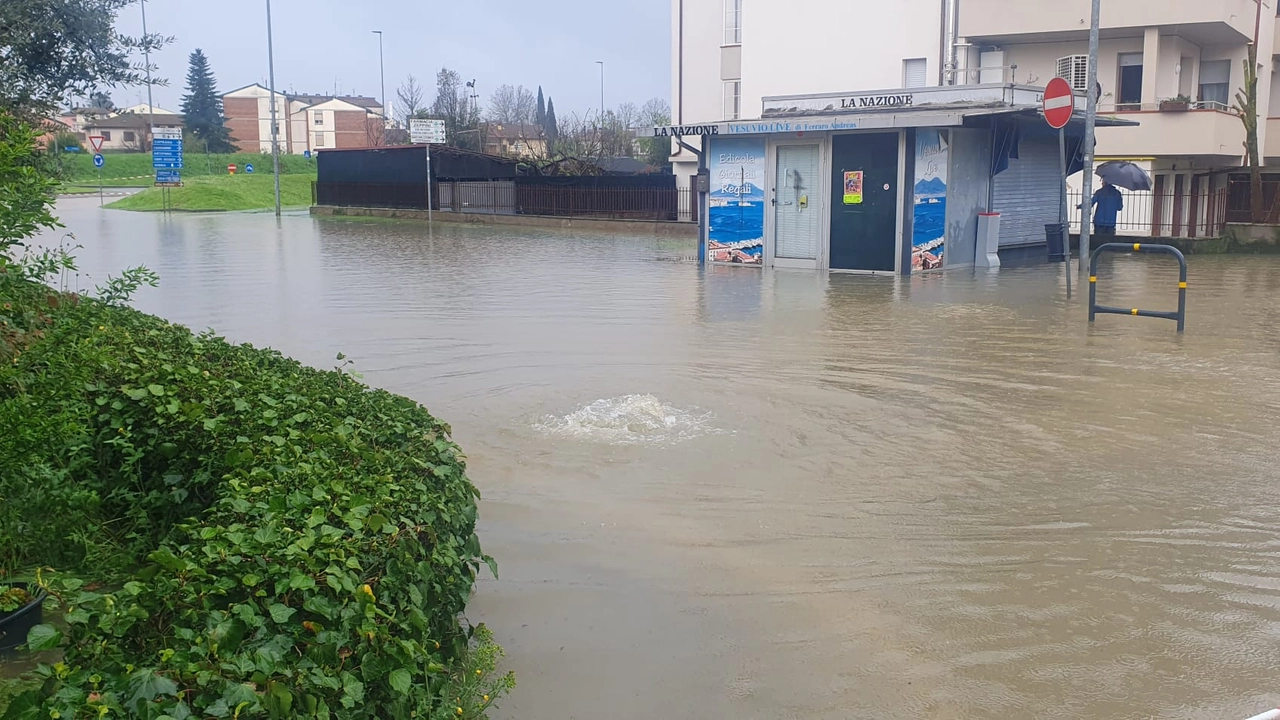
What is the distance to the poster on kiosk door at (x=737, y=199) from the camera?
21.7m

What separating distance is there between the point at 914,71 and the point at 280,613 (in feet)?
123

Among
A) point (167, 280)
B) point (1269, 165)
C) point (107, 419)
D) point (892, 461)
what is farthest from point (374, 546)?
point (1269, 165)

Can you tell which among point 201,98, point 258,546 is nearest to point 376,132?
point 201,98

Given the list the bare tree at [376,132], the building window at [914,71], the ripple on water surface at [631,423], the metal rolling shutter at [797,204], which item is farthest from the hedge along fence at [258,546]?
the bare tree at [376,132]

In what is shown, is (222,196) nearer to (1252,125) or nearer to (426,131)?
(426,131)

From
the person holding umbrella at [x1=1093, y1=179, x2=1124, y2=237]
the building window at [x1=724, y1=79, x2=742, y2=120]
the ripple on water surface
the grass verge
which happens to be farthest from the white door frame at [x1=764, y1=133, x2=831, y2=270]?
the grass verge

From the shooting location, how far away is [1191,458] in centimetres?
780

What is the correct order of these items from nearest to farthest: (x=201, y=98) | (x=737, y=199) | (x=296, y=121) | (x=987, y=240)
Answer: (x=987, y=240), (x=737, y=199), (x=201, y=98), (x=296, y=121)

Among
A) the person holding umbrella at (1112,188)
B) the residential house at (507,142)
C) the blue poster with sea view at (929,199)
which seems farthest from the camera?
the residential house at (507,142)

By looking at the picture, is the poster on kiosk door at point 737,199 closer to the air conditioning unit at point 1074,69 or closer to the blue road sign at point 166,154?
the air conditioning unit at point 1074,69

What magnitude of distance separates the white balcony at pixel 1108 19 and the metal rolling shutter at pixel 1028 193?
7098 millimetres

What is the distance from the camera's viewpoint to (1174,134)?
1144 inches

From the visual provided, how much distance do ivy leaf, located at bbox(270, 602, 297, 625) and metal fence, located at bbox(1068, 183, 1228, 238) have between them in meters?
29.0

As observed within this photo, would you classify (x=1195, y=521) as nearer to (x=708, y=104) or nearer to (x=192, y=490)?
(x=192, y=490)
